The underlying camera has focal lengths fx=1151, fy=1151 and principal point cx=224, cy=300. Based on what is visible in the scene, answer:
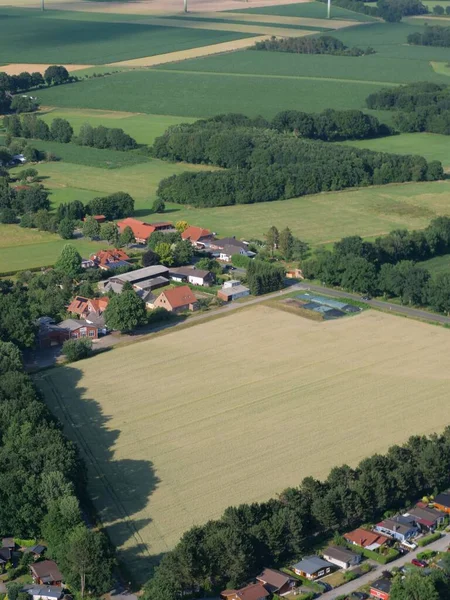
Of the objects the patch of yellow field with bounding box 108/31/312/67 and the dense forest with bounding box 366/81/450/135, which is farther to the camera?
the patch of yellow field with bounding box 108/31/312/67

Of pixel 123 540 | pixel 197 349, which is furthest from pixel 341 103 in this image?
pixel 123 540

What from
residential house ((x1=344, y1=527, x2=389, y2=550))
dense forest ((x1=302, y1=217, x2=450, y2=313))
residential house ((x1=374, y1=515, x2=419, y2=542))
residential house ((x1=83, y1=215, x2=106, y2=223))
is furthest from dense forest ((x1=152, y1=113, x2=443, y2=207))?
residential house ((x1=344, y1=527, x2=389, y2=550))

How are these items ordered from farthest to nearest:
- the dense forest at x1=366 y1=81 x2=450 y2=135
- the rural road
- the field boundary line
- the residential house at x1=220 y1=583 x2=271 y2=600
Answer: the dense forest at x1=366 y1=81 x2=450 y2=135 → the field boundary line → the rural road → the residential house at x1=220 y1=583 x2=271 y2=600

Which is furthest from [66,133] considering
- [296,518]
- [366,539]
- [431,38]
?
[431,38]

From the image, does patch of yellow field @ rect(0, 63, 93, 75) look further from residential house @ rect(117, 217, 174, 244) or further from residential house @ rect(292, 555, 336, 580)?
residential house @ rect(292, 555, 336, 580)

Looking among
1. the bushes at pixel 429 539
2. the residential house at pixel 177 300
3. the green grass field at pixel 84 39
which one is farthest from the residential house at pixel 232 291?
the green grass field at pixel 84 39

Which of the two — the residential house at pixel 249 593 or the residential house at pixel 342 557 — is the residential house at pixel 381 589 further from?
the residential house at pixel 249 593
